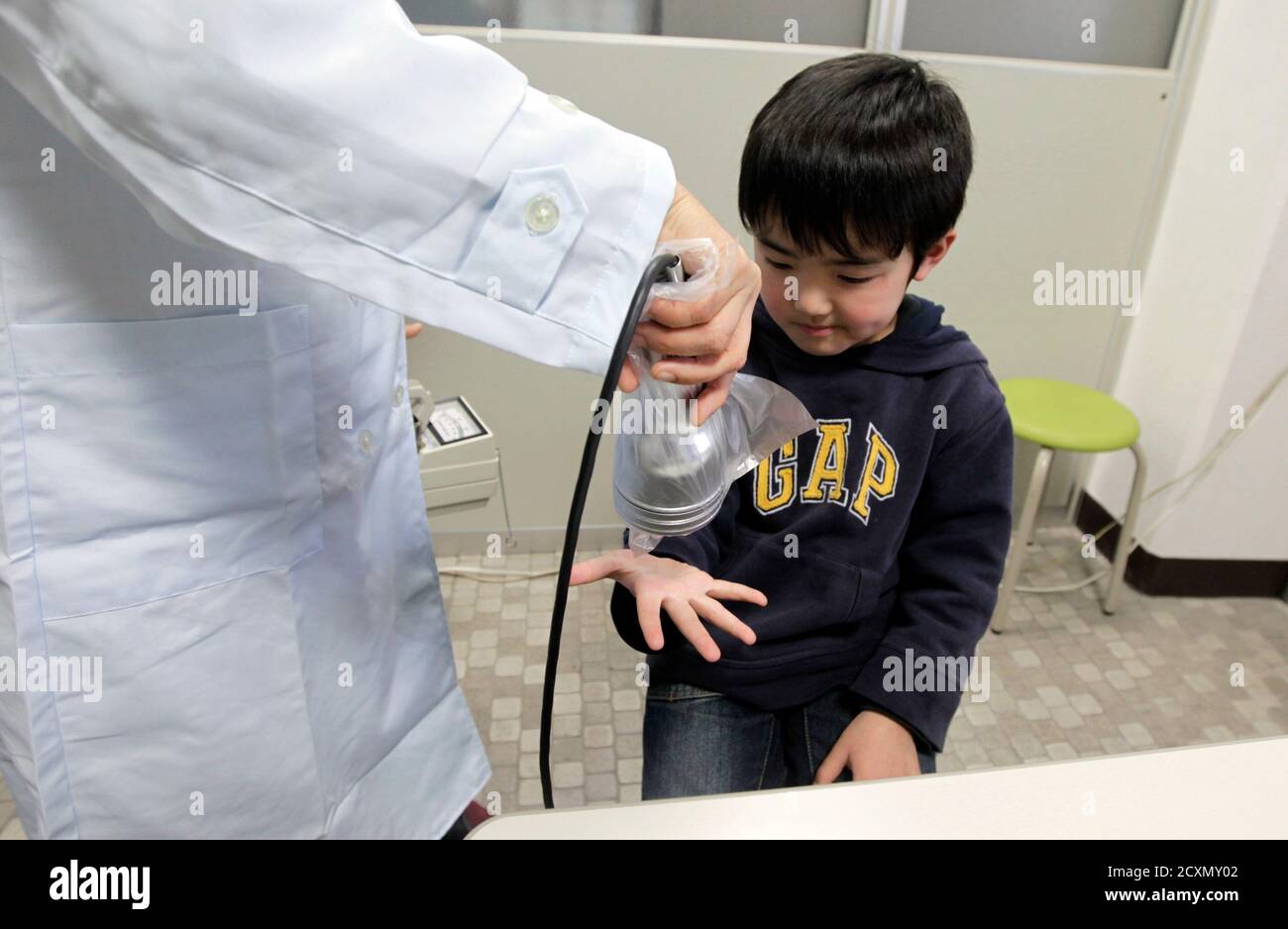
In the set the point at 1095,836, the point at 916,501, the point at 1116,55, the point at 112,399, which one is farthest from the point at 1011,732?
the point at 112,399

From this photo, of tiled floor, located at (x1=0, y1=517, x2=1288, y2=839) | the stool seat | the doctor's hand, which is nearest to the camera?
the doctor's hand

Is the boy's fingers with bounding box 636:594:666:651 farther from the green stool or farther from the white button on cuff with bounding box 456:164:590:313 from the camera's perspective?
the green stool

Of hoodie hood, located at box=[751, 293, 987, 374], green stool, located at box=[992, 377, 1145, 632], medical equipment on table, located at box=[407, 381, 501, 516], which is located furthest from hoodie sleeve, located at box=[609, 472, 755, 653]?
green stool, located at box=[992, 377, 1145, 632]

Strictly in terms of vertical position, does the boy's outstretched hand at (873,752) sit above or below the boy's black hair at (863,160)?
below

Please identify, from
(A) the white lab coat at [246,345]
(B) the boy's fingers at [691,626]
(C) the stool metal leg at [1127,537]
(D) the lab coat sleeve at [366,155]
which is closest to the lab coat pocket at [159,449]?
(A) the white lab coat at [246,345]

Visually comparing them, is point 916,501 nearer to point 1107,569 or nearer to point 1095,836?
point 1095,836

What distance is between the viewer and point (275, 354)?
570mm

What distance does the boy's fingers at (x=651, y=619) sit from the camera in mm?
738

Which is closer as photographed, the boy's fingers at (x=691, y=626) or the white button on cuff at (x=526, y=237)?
the white button on cuff at (x=526, y=237)

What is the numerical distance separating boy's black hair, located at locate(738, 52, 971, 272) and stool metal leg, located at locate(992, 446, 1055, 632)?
101 cm

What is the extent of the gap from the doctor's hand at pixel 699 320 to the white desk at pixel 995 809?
25 cm

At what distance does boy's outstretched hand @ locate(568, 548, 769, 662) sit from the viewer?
72cm

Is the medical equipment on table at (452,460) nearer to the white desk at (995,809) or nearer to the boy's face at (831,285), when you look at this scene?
the boy's face at (831,285)

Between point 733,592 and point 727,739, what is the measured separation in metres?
0.19
